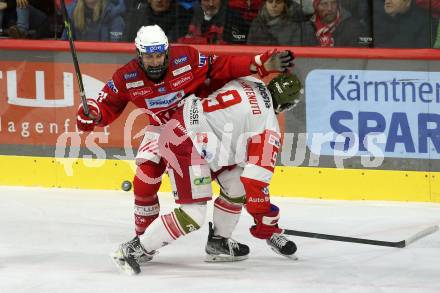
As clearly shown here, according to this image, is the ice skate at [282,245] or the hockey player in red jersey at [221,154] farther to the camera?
the ice skate at [282,245]

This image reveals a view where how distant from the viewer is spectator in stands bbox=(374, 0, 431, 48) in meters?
7.93

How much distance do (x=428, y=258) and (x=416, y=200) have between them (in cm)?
154

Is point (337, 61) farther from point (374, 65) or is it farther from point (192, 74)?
point (192, 74)

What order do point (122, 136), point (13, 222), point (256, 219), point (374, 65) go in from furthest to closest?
point (122, 136)
point (374, 65)
point (13, 222)
point (256, 219)

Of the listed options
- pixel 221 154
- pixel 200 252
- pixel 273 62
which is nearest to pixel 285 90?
pixel 273 62

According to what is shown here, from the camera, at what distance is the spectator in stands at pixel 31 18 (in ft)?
28.3

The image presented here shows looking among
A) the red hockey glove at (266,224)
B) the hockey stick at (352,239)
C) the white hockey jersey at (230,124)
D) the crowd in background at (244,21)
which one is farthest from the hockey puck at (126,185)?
the red hockey glove at (266,224)

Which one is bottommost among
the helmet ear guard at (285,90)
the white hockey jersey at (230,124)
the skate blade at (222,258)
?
the skate blade at (222,258)

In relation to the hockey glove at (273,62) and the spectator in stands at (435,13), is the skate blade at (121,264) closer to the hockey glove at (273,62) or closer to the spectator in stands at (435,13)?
the hockey glove at (273,62)

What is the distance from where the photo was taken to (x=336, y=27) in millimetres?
8117

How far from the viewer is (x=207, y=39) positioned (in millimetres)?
8344

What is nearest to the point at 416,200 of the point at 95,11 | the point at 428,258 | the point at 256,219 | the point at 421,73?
the point at 421,73

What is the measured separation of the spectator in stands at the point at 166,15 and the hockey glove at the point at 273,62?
2.23m

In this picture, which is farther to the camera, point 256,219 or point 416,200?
point 416,200
